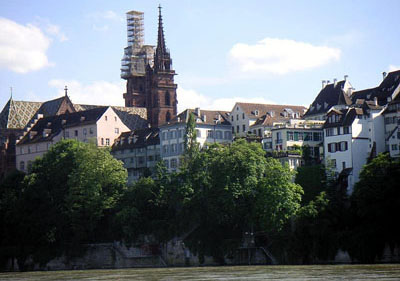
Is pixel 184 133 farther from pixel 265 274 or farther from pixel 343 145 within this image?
pixel 265 274

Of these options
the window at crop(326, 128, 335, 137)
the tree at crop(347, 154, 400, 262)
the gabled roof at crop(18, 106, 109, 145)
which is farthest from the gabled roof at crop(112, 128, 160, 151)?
the tree at crop(347, 154, 400, 262)

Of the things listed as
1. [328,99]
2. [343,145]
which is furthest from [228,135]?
[343,145]

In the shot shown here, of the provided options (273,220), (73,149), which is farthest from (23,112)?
(273,220)

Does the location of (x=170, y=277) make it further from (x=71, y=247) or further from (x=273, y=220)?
(x=71, y=247)

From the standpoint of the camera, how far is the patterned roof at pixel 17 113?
190 m

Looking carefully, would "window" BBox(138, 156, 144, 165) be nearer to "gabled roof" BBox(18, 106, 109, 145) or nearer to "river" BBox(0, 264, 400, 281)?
"gabled roof" BBox(18, 106, 109, 145)

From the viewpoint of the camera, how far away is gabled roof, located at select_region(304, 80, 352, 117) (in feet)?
514

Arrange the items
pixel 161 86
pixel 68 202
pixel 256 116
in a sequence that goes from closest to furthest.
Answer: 1. pixel 68 202
2. pixel 256 116
3. pixel 161 86

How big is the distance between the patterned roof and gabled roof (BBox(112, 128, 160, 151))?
1092 inches

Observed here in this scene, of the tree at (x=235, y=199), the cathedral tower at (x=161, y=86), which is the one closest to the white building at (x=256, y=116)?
the tree at (x=235, y=199)

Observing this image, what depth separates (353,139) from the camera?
132250 millimetres

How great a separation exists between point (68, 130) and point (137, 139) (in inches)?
604

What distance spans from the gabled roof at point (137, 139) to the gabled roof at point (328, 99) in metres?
25.0

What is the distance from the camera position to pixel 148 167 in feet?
534
